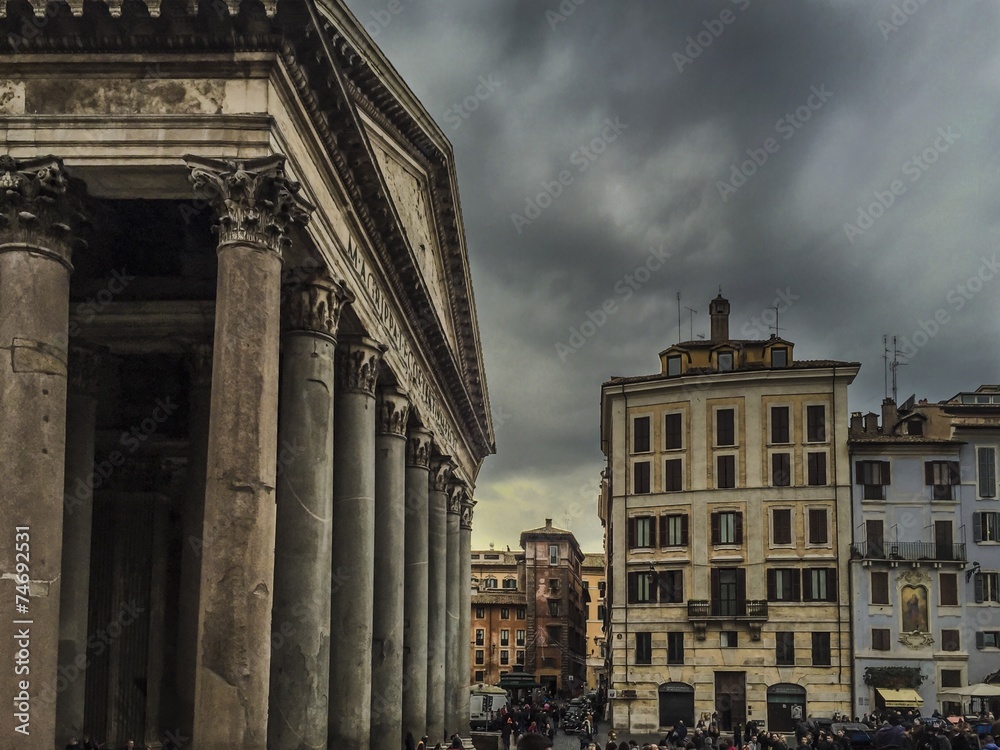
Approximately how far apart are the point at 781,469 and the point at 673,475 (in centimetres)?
474

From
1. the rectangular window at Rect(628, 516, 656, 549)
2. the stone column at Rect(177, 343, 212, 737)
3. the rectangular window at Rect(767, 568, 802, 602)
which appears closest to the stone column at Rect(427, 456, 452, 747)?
the stone column at Rect(177, 343, 212, 737)

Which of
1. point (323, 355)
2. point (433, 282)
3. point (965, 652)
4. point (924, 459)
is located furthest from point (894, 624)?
point (323, 355)

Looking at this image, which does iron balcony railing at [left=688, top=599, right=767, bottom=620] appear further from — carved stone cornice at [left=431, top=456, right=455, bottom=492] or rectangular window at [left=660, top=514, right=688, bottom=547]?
carved stone cornice at [left=431, top=456, right=455, bottom=492]

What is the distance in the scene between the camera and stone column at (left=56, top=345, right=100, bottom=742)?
20.3 m

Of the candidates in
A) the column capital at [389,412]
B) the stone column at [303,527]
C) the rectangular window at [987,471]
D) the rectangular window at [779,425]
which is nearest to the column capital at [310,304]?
the stone column at [303,527]

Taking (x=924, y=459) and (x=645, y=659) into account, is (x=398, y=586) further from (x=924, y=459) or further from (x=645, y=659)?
(x=924, y=459)

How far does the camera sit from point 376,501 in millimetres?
26625

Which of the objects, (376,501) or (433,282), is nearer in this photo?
(376,501)

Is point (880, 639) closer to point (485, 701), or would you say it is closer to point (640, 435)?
point (640, 435)

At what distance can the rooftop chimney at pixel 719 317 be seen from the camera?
60.7 meters

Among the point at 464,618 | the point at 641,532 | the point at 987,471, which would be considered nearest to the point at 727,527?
the point at 641,532

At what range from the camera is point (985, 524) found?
53.9 meters

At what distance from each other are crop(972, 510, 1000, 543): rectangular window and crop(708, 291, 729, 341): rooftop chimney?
1400 centimetres

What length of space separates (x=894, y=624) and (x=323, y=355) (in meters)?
40.3
